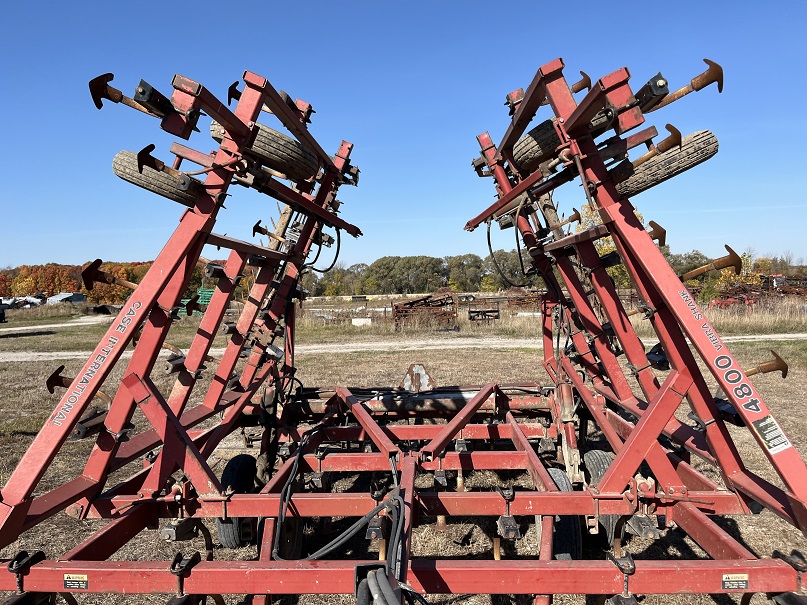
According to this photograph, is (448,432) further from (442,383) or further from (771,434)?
(442,383)

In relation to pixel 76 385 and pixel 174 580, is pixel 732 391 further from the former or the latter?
pixel 76 385

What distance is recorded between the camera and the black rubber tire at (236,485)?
4.30 m

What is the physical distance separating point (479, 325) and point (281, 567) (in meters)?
22.8

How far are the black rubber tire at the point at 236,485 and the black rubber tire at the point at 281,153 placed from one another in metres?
2.67

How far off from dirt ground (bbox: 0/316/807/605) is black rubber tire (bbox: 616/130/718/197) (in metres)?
2.86

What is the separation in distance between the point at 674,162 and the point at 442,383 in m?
8.05

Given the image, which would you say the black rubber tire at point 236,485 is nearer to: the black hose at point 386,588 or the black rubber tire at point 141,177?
the black rubber tire at point 141,177

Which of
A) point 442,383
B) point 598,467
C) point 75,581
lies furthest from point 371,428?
point 442,383

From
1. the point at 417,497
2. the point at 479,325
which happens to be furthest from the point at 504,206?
the point at 479,325

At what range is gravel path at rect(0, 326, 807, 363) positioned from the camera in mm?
16867

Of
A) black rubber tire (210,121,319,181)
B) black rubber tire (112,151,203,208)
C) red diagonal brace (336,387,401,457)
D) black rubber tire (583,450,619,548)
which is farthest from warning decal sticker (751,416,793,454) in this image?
black rubber tire (112,151,203,208)

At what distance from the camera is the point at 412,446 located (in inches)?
192

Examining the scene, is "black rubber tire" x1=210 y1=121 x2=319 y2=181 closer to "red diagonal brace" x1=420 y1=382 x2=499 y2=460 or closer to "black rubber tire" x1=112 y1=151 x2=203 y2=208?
"black rubber tire" x1=112 y1=151 x2=203 y2=208

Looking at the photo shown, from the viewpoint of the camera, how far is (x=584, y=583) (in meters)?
2.34
